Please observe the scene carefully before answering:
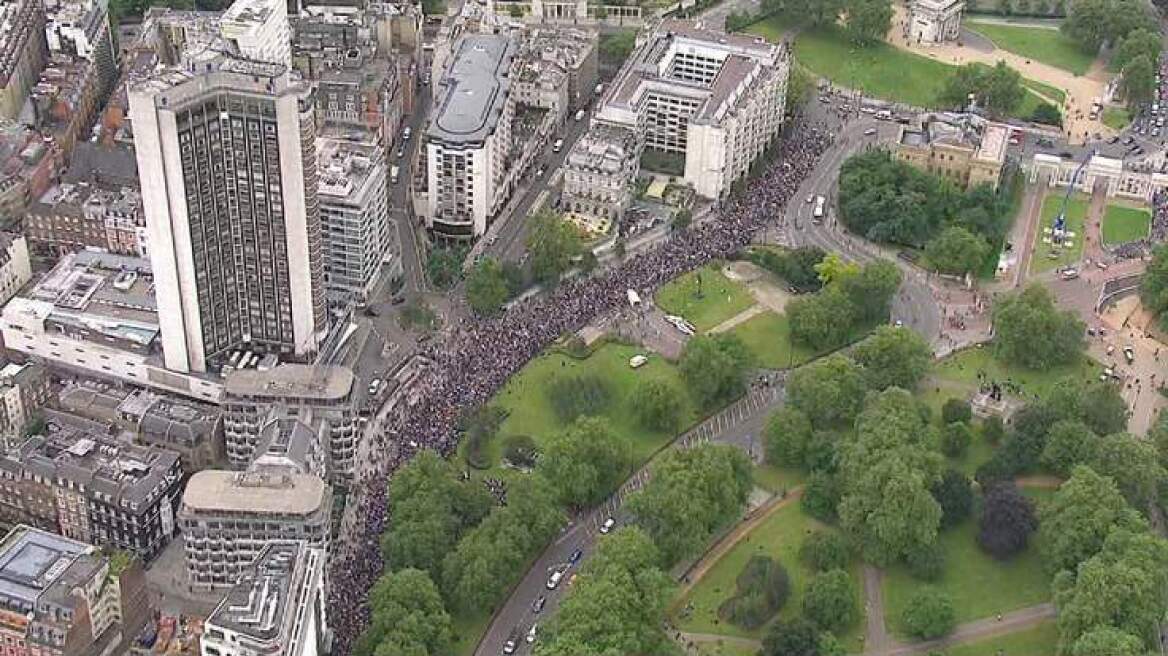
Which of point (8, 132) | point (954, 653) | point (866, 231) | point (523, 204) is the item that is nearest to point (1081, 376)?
point (866, 231)

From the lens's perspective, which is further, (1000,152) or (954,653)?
(1000,152)

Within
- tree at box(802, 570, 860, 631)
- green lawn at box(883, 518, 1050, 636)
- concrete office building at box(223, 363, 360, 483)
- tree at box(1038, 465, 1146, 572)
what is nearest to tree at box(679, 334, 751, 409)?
green lawn at box(883, 518, 1050, 636)

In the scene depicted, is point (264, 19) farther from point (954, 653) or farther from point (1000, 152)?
point (954, 653)

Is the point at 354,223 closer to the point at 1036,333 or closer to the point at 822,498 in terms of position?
the point at 822,498

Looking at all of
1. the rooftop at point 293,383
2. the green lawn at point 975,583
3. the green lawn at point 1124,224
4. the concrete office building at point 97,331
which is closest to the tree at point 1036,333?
the green lawn at point 1124,224

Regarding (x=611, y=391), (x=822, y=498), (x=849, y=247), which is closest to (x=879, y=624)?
(x=822, y=498)

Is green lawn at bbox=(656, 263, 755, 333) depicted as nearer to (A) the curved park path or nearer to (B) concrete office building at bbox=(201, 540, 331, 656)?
(A) the curved park path

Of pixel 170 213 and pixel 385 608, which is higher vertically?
pixel 170 213
